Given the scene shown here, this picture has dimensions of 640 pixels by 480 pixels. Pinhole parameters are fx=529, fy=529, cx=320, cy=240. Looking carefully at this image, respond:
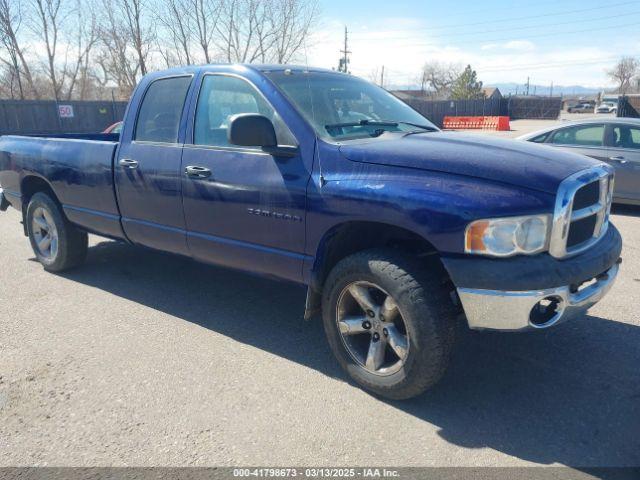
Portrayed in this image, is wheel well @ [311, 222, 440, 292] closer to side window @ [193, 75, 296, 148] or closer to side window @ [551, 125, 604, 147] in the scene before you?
side window @ [193, 75, 296, 148]

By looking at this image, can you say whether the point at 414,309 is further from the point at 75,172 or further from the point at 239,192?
the point at 75,172

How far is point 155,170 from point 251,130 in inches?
49.8

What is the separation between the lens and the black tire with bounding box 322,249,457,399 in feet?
9.31

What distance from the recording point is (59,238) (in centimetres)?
539

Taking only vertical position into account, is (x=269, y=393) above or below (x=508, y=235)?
below

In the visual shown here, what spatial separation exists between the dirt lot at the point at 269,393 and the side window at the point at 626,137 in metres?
4.18

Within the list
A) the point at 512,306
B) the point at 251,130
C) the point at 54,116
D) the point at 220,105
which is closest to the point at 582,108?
the point at 54,116

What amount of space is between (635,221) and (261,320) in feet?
20.3

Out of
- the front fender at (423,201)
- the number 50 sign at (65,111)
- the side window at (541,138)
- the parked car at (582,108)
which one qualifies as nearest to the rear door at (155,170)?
the front fender at (423,201)

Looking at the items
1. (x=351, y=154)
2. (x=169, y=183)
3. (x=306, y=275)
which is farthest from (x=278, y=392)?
(x=169, y=183)

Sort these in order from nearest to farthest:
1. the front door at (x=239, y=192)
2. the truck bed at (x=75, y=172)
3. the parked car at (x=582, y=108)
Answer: the front door at (x=239, y=192)
the truck bed at (x=75, y=172)
the parked car at (x=582, y=108)

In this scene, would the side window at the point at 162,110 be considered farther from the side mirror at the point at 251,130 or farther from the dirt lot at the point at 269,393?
the dirt lot at the point at 269,393

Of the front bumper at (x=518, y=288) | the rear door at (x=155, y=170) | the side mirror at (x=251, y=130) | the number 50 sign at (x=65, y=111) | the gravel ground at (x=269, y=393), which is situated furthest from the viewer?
the number 50 sign at (x=65, y=111)

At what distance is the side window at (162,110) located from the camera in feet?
13.8
